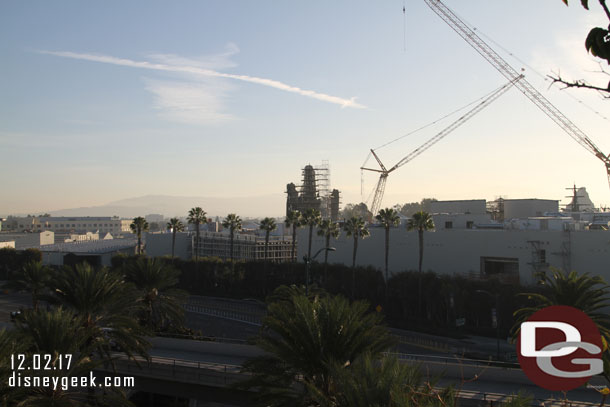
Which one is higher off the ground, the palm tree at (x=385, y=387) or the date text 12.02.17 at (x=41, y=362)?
the palm tree at (x=385, y=387)

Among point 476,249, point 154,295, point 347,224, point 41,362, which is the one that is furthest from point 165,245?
point 41,362

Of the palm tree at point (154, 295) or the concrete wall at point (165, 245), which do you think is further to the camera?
the concrete wall at point (165, 245)

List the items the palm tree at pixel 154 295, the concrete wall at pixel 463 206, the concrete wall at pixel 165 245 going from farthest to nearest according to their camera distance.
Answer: the concrete wall at pixel 165 245
the concrete wall at pixel 463 206
the palm tree at pixel 154 295

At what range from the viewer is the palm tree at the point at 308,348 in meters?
17.5

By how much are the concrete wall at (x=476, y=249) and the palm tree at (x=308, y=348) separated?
54973 millimetres

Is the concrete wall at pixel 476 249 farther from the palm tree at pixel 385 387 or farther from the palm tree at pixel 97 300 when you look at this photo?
the palm tree at pixel 385 387

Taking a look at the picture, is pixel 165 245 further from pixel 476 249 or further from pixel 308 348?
pixel 308 348

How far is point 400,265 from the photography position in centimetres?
8075

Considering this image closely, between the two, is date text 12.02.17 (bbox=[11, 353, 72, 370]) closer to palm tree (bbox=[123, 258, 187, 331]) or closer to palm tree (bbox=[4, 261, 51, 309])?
palm tree (bbox=[123, 258, 187, 331])

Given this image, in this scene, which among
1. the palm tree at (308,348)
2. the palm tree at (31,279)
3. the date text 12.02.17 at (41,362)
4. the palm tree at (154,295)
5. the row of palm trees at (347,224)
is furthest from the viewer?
the row of palm trees at (347,224)

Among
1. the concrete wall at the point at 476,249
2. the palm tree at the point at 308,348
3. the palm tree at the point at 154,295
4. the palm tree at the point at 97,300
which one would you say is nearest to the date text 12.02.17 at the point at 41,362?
the palm tree at the point at 308,348

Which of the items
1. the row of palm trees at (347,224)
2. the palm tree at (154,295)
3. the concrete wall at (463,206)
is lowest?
the palm tree at (154,295)

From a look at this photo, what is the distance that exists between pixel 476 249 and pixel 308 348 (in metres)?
60.0

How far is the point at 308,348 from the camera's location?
58.9 ft
